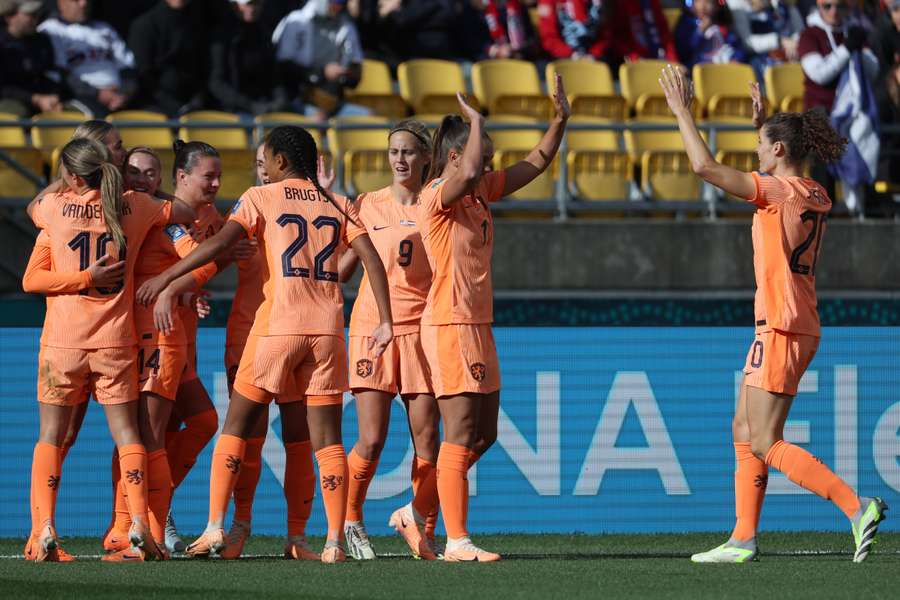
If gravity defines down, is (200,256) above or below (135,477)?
above

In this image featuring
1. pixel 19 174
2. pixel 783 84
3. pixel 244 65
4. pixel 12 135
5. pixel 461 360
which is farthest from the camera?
pixel 783 84

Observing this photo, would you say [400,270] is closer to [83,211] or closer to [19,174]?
[83,211]

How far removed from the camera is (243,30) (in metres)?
13.9

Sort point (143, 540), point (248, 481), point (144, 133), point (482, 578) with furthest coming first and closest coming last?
point (144, 133) < point (248, 481) < point (143, 540) < point (482, 578)

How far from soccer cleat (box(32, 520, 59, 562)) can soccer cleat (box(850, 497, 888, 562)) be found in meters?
3.71

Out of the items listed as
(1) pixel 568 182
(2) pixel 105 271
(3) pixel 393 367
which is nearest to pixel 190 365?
(2) pixel 105 271

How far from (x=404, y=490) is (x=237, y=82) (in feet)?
18.3

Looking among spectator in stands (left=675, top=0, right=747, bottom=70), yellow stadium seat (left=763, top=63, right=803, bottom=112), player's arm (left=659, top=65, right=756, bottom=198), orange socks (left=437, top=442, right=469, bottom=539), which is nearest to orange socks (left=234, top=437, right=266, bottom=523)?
orange socks (left=437, top=442, right=469, bottom=539)

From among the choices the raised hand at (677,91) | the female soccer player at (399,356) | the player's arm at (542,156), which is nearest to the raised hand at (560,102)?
the player's arm at (542,156)

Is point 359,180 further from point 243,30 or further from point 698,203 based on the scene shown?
point 698,203

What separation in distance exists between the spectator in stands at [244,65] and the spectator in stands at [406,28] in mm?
1398

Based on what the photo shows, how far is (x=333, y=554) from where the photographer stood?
7395mm

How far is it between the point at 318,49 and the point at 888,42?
525cm

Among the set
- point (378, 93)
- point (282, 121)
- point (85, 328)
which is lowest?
point (85, 328)
